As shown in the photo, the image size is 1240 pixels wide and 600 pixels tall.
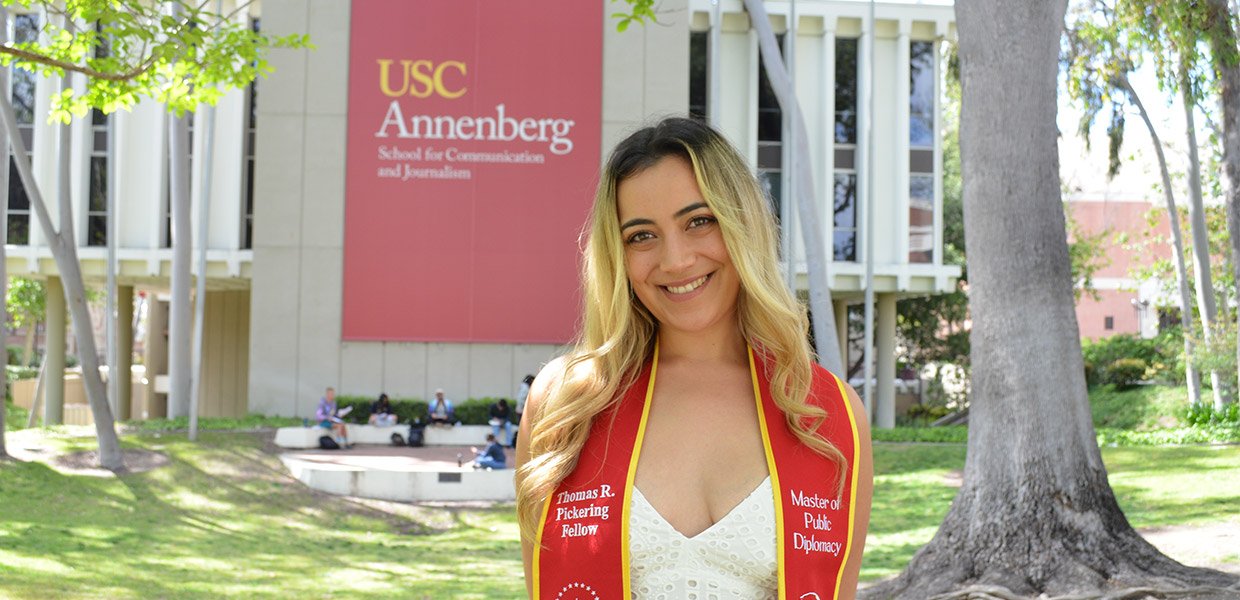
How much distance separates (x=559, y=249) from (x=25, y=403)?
28095mm

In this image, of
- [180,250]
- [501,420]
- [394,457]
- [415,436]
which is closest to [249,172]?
[180,250]

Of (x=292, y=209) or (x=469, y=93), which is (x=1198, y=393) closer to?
(x=469, y=93)

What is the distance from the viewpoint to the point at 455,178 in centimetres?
2680

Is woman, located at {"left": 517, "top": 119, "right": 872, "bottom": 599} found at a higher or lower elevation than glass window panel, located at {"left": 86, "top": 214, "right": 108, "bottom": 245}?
lower

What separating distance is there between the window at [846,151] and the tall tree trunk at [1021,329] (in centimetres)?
2209

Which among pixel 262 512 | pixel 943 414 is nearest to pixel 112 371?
pixel 262 512

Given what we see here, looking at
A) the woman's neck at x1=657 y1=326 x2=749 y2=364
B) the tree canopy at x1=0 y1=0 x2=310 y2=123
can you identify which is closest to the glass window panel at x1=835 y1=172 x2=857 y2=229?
the tree canopy at x1=0 y1=0 x2=310 y2=123

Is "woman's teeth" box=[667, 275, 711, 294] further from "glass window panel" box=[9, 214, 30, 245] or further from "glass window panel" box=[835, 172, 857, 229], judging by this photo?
"glass window panel" box=[9, 214, 30, 245]

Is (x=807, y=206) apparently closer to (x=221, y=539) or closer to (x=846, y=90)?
(x=221, y=539)

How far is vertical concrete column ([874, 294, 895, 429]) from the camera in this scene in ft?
100

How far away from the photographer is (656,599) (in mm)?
2223

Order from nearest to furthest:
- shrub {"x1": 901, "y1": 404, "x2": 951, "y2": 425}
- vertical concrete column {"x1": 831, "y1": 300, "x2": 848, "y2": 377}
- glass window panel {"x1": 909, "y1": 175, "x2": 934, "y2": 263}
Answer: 1. glass window panel {"x1": 909, "y1": 175, "x2": 934, "y2": 263}
2. vertical concrete column {"x1": 831, "y1": 300, "x2": 848, "y2": 377}
3. shrub {"x1": 901, "y1": 404, "x2": 951, "y2": 425}

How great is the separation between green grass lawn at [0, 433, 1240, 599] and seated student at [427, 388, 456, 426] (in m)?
4.03

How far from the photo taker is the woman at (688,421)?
2.22 metres
